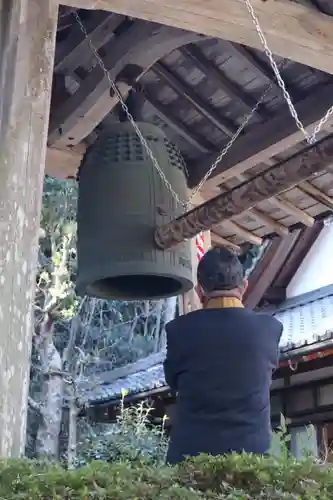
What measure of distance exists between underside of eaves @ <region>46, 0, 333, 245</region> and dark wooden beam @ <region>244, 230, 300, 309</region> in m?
4.74

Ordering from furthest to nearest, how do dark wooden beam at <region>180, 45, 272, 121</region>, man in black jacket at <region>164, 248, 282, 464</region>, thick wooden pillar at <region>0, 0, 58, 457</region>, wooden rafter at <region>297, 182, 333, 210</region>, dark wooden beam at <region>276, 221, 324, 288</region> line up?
dark wooden beam at <region>276, 221, 324, 288</region> → wooden rafter at <region>297, 182, 333, 210</region> → dark wooden beam at <region>180, 45, 272, 121</region> → man in black jacket at <region>164, 248, 282, 464</region> → thick wooden pillar at <region>0, 0, 58, 457</region>

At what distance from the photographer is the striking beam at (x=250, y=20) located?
2.54 metres

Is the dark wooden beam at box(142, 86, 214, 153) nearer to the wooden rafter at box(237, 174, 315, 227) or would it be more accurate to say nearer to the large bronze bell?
the wooden rafter at box(237, 174, 315, 227)

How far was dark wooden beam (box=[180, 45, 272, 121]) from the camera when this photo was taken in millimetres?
3834

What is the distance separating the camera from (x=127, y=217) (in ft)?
9.82

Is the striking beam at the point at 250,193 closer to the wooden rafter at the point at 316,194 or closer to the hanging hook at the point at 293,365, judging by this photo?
the wooden rafter at the point at 316,194

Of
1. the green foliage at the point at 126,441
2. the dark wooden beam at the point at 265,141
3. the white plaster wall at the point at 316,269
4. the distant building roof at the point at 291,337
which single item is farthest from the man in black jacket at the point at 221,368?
the white plaster wall at the point at 316,269

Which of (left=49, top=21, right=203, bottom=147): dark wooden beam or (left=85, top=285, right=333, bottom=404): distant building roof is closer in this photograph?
(left=49, top=21, right=203, bottom=147): dark wooden beam

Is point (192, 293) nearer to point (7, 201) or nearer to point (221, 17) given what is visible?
point (221, 17)

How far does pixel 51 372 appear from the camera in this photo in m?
7.61

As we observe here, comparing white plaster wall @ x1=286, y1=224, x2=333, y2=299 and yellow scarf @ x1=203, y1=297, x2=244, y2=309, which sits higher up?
white plaster wall @ x1=286, y1=224, x2=333, y2=299

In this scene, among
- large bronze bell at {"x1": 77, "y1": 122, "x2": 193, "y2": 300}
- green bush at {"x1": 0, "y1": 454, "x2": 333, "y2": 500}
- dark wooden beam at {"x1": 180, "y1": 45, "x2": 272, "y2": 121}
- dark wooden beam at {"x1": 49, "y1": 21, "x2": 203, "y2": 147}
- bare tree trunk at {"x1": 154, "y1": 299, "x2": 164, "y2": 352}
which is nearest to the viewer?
green bush at {"x1": 0, "y1": 454, "x2": 333, "y2": 500}

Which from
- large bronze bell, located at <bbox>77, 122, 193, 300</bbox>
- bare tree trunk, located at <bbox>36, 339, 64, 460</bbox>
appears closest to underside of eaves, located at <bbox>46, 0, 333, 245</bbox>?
large bronze bell, located at <bbox>77, 122, 193, 300</bbox>

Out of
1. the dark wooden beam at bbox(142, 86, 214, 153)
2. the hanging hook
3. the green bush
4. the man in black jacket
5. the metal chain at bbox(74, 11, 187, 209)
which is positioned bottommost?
the green bush
